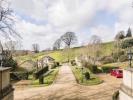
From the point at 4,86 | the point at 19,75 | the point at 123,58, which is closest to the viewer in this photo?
the point at 4,86

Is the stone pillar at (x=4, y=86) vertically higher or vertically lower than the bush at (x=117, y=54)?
lower

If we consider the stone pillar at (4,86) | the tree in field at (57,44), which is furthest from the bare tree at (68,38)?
the stone pillar at (4,86)

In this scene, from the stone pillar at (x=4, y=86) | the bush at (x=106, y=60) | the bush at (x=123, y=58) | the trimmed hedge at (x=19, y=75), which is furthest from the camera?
the bush at (x=106, y=60)

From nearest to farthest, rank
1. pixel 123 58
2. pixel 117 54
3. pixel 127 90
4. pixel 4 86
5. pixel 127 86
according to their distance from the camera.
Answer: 1. pixel 127 90
2. pixel 127 86
3. pixel 4 86
4. pixel 123 58
5. pixel 117 54

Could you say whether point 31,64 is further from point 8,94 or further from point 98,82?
point 8,94

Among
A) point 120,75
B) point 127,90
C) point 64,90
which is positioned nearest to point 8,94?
point 127,90

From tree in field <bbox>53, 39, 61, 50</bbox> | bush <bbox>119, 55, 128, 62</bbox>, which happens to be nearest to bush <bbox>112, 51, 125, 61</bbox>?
bush <bbox>119, 55, 128, 62</bbox>

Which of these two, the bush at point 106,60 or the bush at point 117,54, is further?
the bush at point 117,54

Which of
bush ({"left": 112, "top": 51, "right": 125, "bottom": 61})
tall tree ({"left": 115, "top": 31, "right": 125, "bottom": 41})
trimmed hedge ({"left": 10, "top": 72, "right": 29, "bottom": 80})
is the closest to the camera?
trimmed hedge ({"left": 10, "top": 72, "right": 29, "bottom": 80})

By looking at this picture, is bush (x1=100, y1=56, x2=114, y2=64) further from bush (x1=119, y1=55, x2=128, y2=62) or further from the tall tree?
the tall tree

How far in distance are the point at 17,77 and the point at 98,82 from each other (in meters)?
14.8

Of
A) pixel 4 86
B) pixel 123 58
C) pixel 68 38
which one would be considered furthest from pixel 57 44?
pixel 4 86

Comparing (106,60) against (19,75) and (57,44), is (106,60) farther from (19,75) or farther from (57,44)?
(57,44)

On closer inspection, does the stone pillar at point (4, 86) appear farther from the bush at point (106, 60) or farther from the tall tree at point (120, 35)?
the tall tree at point (120, 35)
